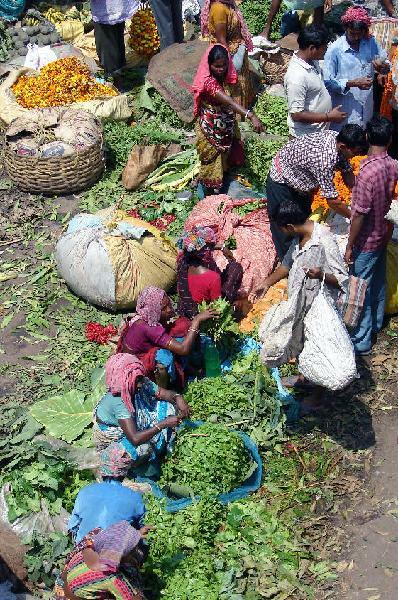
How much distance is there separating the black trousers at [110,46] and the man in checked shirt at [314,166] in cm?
476

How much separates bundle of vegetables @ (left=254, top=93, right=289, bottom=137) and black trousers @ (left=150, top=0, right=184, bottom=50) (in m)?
1.85

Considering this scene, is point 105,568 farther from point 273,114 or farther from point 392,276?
point 273,114

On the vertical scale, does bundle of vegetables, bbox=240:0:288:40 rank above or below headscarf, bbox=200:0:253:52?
below

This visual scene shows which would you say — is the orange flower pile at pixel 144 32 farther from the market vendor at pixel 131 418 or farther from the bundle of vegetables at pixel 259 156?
the market vendor at pixel 131 418

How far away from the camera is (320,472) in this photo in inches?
205

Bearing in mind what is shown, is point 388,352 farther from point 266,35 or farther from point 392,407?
point 266,35

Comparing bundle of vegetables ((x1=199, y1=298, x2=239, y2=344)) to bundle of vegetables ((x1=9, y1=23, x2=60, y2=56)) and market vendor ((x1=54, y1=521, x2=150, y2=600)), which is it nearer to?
market vendor ((x1=54, y1=521, x2=150, y2=600))

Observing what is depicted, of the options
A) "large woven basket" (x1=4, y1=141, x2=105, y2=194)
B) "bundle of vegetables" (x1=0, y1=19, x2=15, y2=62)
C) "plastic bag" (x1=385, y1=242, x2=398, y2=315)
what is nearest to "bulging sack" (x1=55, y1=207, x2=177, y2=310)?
"large woven basket" (x1=4, y1=141, x2=105, y2=194)

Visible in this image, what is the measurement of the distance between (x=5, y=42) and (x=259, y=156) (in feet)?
17.7

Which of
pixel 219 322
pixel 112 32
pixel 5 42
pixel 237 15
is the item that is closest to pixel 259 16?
pixel 112 32

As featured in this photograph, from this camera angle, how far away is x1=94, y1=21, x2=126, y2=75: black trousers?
9898mm

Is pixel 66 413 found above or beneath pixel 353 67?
beneath

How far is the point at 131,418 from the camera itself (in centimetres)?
479

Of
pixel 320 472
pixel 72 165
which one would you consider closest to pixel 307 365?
pixel 320 472
